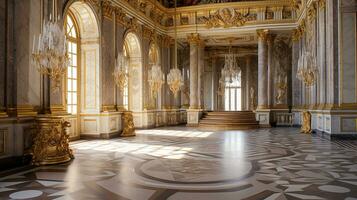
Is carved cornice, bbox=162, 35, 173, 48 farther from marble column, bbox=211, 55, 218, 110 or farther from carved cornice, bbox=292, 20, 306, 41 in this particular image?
carved cornice, bbox=292, 20, 306, 41

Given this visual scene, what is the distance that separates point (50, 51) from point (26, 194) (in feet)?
11.6

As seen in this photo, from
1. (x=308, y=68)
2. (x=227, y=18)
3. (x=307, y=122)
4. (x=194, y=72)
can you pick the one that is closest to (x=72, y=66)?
(x=308, y=68)

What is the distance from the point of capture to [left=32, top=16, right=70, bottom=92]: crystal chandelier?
23.0 ft

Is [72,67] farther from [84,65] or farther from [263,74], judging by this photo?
[263,74]

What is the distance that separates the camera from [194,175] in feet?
18.7

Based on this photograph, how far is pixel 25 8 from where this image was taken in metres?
7.29

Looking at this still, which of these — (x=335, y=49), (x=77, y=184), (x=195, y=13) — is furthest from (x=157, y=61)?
(x=77, y=184)

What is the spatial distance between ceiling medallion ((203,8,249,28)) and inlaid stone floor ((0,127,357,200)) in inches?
398

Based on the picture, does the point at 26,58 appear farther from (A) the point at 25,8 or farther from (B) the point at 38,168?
(B) the point at 38,168

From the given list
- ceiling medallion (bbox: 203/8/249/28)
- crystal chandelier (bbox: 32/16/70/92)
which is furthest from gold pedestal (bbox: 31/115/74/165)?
ceiling medallion (bbox: 203/8/249/28)

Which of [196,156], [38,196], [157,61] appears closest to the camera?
[38,196]

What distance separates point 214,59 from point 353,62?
1394cm

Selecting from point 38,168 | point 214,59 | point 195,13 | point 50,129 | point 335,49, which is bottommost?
point 38,168

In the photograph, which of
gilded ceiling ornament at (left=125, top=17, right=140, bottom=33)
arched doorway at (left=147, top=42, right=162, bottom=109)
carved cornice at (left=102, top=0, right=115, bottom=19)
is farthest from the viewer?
arched doorway at (left=147, top=42, right=162, bottom=109)
